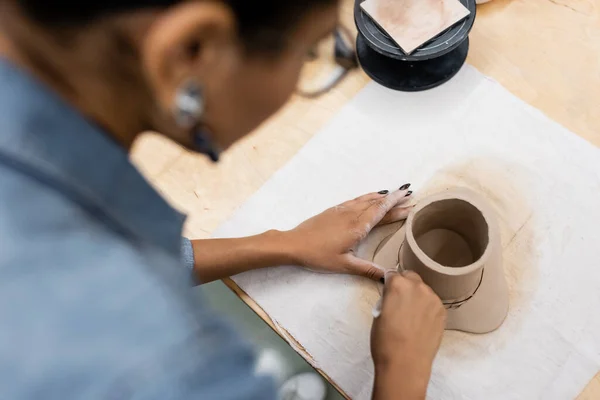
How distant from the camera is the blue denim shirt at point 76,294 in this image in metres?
0.35

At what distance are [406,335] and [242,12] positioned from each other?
475 mm

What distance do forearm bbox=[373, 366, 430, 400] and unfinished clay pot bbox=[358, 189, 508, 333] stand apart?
0.32 ft

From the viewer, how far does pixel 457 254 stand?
0.74 meters

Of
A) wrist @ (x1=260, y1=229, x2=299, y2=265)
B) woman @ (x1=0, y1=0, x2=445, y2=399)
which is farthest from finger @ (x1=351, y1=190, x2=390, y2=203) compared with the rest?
woman @ (x1=0, y1=0, x2=445, y2=399)

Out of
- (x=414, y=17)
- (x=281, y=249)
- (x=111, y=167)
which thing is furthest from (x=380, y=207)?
(x=111, y=167)

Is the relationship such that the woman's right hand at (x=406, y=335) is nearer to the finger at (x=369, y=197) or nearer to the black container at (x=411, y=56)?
the finger at (x=369, y=197)

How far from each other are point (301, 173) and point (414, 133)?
18 centimetres

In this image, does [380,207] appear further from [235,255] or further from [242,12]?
[242,12]

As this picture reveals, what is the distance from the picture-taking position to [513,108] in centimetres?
88

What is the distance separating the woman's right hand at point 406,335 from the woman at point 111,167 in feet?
0.94

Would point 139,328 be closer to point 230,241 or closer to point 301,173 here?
point 230,241

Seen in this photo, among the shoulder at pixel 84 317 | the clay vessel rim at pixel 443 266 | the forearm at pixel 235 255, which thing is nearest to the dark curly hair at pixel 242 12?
the shoulder at pixel 84 317

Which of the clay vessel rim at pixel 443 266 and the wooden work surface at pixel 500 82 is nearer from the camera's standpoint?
the clay vessel rim at pixel 443 266

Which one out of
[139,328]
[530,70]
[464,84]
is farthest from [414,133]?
[139,328]
